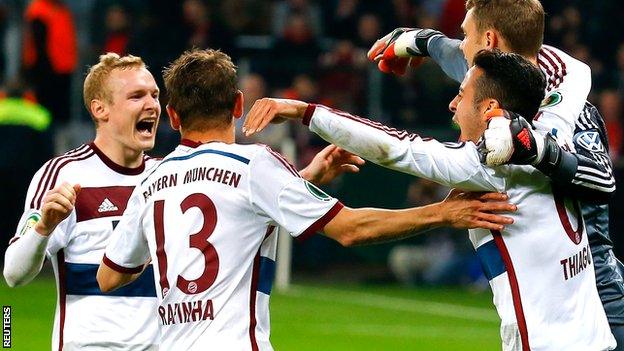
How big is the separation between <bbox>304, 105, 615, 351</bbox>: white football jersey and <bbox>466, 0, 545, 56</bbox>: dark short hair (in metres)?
0.70

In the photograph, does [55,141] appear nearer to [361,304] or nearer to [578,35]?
[361,304]

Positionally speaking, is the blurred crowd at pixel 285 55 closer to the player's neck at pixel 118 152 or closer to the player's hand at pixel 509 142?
the player's neck at pixel 118 152

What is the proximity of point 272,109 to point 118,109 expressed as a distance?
5.15 feet

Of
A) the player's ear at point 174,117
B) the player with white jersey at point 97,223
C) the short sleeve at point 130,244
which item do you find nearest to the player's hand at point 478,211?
the player's ear at point 174,117

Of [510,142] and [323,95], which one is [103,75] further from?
[323,95]

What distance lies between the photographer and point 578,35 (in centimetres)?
1875

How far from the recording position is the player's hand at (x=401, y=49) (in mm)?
6559

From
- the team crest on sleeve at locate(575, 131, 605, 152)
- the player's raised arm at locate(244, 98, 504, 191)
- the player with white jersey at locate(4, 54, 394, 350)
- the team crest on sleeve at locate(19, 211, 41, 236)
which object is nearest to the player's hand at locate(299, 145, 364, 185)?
the player with white jersey at locate(4, 54, 394, 350)

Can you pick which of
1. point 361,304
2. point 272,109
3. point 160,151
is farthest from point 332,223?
point 160,151

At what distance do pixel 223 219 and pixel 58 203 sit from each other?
909mm

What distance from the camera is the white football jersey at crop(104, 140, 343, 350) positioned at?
16.8ft

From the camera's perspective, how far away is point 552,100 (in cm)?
550

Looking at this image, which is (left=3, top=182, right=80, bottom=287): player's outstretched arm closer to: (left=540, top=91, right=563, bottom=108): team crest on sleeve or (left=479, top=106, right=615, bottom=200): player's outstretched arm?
(left=479, top=106, right=615, bottom=200): player's outstretched arm

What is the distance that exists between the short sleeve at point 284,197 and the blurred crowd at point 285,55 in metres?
10.2
